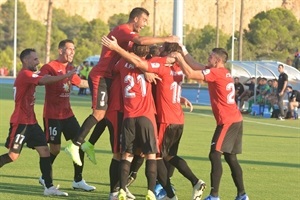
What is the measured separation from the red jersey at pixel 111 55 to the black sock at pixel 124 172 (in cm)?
148

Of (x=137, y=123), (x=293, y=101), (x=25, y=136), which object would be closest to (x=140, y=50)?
(x=137, y=123)

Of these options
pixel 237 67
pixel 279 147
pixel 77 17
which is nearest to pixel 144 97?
pixel 279 147

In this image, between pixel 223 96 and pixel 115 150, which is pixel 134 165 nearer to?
pixel 115 150

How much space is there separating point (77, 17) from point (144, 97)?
435 feet

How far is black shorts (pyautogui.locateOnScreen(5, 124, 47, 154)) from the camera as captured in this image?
39.6 ft

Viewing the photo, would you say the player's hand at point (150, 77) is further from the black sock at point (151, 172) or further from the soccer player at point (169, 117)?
the black sock at point (151, 172)

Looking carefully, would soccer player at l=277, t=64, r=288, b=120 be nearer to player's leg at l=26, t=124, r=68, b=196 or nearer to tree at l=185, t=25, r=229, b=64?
player's leg at l=26, t=124, r=68, b=196

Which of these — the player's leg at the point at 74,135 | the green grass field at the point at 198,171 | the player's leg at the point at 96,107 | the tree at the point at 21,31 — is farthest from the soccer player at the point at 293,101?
the tree at the point at 21,31

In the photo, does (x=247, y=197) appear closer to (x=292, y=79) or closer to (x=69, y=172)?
(x=69, y=172)

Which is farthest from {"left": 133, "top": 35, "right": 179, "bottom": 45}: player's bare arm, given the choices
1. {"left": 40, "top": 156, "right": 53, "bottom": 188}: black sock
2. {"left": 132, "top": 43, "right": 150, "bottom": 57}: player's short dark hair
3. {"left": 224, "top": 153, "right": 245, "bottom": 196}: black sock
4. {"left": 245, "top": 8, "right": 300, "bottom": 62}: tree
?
{"left": 245, "top": 8, "right": 300, "bottom": 62}: tree

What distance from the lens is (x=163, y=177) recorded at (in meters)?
11.6

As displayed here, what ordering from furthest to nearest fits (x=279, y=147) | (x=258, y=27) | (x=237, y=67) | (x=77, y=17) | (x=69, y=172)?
(x=77, y=17) → (x=258, y=27) → (x=237, y=67) → (x=279, y=147) → (x=69, y=172)

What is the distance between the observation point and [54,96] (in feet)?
42.4

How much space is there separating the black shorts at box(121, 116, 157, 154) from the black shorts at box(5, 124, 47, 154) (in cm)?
151
